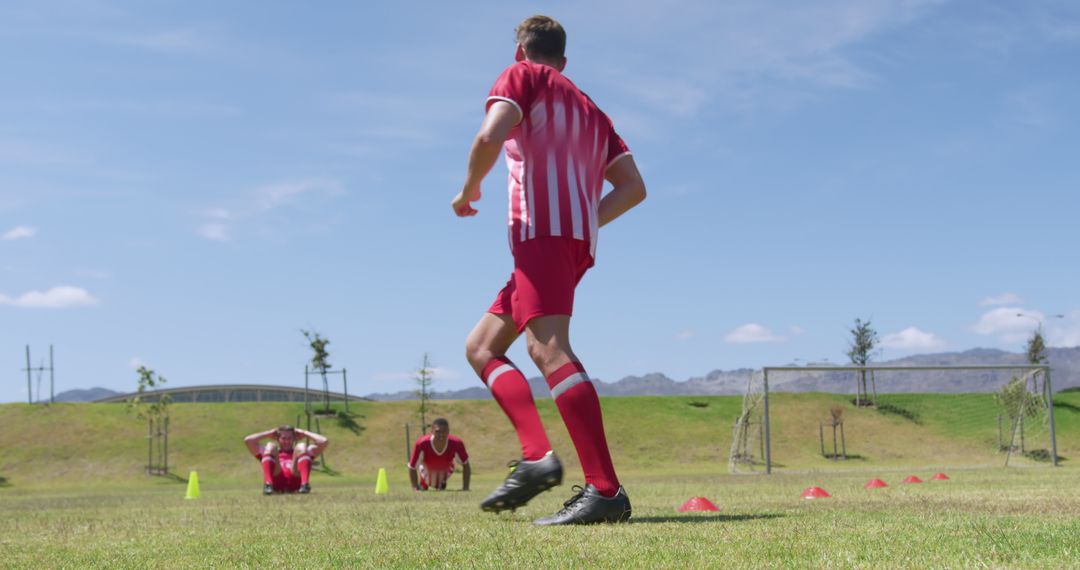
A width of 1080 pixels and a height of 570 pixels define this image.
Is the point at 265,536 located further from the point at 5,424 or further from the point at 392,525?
the point at 5,424

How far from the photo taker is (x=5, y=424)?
48656mm

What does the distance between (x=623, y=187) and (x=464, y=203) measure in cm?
96

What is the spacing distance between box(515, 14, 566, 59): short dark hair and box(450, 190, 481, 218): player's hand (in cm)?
89

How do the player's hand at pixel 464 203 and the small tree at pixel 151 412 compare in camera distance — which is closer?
the player's hand at pixel 464 203

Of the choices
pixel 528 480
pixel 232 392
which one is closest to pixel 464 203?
pixel 528 480

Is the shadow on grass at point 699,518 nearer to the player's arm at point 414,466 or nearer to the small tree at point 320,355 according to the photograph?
the player's arm at point 414,466

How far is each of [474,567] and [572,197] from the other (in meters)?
2.40

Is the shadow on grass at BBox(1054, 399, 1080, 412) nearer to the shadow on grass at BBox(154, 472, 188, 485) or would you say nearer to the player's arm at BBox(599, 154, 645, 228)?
the shadow on grass at BBox(154, 472, 188, 485)

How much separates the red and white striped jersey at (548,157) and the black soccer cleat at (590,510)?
1294mm

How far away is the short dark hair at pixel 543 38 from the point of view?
18.6 feet

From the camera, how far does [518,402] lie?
17.6 ft

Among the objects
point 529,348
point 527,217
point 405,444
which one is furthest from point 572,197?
point 405,444

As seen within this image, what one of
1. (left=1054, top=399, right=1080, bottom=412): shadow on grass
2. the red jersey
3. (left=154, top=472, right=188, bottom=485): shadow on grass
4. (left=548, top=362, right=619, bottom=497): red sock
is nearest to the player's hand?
(left=548, top=362, right=619, bottom=497): red sock

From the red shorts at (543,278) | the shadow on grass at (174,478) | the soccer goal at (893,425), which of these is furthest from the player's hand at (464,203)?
the shadow on grass at (174,478)
